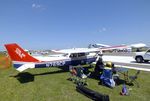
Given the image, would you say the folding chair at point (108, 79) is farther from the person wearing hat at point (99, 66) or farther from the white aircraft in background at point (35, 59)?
the white aircraft in background at point (35, 59)

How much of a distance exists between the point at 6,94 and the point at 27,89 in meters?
1.34

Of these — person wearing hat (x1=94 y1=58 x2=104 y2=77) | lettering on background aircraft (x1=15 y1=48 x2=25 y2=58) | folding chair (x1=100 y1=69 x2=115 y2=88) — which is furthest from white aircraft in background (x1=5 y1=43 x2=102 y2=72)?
folding chair (x1=100 y1=69 x2=115 y2=88)

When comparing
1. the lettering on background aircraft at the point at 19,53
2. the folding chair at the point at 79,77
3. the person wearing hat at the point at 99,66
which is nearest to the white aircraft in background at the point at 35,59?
the lettering on background aircraft at the point at 19,53

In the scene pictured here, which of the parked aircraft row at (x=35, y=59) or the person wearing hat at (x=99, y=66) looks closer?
the person wearing hat at (x=99, y=66)

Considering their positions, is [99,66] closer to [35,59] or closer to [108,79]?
[108,79]

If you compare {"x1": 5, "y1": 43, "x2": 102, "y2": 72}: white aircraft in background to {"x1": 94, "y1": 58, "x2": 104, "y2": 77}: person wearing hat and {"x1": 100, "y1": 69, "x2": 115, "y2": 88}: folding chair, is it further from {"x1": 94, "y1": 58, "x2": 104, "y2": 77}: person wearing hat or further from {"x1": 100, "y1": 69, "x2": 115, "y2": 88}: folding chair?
Result: {"x1": 100, "y1": 69, "x2": 115, "y2": 88}: folding chair

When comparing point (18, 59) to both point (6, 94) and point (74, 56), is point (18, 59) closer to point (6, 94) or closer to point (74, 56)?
point (6, 94)

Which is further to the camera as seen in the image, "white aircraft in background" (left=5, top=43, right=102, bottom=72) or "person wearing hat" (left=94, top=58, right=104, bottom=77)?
"white aircraft in background" (left=5, top=43, right=102, bottom=72)

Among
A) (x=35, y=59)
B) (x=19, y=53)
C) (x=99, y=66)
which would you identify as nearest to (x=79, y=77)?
(x=99, y=66)

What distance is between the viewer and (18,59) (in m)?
14.1

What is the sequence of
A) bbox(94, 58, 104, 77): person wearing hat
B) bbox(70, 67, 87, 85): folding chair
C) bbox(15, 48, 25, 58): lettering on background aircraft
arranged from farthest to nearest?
bbox(15, 48, 25, 58): lettering on background aircraft < bbox(94, 58, 104, 77): person wearing hat < bbox(70, 67, 87, 85): folding chair

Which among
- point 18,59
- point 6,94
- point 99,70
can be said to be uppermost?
point 18,59

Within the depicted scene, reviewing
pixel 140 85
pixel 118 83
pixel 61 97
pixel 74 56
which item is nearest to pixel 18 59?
pixel 74 56

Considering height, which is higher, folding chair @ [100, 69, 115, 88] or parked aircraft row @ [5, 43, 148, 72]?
parked aircraft row @ [5, 43, 148, 72]
